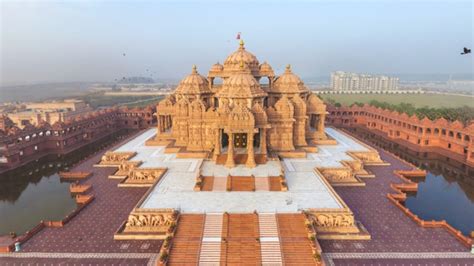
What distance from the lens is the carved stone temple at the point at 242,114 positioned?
29875 mm

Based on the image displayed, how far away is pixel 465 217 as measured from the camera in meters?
24.4

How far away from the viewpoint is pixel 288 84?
39.0m

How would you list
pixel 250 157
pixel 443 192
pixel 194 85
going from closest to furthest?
pixel 250 157 → pixel 443 192 → pixel 194 85

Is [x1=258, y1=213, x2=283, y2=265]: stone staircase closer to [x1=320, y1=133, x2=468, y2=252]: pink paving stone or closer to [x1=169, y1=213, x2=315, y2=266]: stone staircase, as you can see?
[x1=169, y1=213, x2=315, y2=266]: stone staircase

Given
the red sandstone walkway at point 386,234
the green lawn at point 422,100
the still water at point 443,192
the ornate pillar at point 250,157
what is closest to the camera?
the red sandstone walkway at point 386,234

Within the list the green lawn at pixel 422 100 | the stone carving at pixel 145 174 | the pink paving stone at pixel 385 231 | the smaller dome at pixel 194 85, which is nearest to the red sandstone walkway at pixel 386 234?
the pink paving stone at pixel 385 231

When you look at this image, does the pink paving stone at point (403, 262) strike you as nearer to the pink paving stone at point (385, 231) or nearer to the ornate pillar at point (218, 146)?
the pink paving stone at point (385, 231)

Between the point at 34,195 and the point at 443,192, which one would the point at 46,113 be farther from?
the point at 443,192

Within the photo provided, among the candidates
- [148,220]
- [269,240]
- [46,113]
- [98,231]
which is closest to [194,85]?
[148,220]

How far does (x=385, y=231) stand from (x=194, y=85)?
2728cm

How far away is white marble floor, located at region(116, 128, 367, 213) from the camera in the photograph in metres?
21.6

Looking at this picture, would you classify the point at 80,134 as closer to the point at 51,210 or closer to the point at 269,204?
the point at 51,210

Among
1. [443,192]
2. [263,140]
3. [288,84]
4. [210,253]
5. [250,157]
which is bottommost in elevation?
[443,192]

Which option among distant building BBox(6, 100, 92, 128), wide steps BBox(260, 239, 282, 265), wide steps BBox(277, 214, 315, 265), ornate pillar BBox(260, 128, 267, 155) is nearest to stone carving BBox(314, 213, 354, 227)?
wide steps BBox(277, 214, 315, 265)
